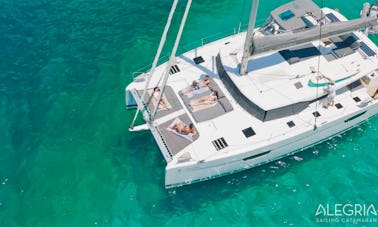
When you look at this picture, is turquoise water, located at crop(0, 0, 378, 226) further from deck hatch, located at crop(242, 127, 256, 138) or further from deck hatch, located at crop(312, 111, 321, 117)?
deck hatch, located at crop(242, 127, 256, 138)

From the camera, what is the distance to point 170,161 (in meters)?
17.7

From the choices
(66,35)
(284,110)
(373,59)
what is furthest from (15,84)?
(373,59)

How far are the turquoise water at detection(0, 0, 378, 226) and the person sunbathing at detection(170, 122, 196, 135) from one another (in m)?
2.93

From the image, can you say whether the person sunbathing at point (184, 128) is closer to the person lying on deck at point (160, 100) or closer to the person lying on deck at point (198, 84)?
the person lying on deck at point (160, 100)

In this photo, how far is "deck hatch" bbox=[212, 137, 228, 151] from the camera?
18.1 metres

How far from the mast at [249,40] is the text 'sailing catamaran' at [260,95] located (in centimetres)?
4

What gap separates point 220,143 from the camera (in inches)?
717

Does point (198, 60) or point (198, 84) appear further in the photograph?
point (198, 60)

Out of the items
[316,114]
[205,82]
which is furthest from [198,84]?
[316,114]

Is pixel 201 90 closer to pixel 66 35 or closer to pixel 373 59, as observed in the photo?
pixel 373 59

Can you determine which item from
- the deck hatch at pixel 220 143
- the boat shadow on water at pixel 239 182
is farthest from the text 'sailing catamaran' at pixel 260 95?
the boat shadow on water at pixel 239 182

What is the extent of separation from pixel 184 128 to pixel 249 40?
16.6 ft

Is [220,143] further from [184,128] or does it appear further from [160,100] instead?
[160,100]

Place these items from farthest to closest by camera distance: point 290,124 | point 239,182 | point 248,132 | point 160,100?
point 239,182 < point 160,100 < point 290,124 < point 248,132
